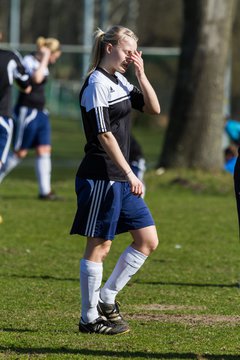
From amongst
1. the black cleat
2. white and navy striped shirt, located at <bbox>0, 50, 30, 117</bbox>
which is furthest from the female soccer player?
the black cleat

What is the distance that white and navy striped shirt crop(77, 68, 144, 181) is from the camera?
6.53 meters

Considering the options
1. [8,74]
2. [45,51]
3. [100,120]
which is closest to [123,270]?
[100,120]

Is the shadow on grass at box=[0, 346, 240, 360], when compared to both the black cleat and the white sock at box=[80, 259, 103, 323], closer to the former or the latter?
the white sock at box=[80, 259, 103, 323]

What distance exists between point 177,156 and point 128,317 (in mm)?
10739

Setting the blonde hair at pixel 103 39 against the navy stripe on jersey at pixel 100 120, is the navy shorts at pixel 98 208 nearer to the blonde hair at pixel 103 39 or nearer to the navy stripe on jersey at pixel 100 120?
the navy stripe on jersey at pixel 100 120

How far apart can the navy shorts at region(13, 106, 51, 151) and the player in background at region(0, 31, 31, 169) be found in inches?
103

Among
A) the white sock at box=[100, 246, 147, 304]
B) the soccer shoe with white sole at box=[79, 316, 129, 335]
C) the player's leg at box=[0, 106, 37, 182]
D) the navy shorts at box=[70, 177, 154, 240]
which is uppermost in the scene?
the navy shorts at box=[70, 177, 154, 240]

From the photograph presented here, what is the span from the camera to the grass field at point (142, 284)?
6.46m

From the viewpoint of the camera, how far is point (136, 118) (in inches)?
1537

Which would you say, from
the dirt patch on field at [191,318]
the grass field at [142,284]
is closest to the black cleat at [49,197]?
the grass field at [142,284]

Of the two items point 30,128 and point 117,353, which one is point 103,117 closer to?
point 117,353

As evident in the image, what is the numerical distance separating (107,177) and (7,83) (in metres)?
4.88

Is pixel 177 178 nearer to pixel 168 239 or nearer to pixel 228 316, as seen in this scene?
pixel 168 239

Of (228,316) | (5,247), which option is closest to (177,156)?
(5,247)
